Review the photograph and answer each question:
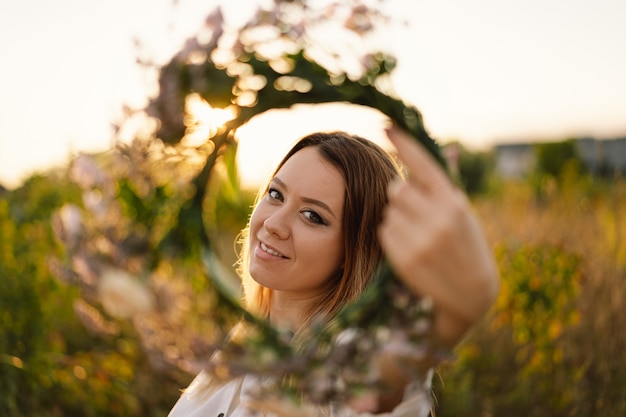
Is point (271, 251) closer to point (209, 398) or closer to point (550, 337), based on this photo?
point (209, 398)

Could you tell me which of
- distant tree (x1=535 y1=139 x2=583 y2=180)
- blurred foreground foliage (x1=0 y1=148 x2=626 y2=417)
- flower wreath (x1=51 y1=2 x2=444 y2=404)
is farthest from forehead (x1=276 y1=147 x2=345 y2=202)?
distant tree (x1=535 y1=139 x2=583 y2=180)

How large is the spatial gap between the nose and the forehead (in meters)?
0.08

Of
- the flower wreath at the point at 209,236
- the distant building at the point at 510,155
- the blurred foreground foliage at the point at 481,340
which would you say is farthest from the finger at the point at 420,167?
the distant building at the point at 510,155

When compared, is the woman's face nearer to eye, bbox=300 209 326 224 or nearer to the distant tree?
eye, bbox=300 209 326 224

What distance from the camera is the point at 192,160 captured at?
117 cm

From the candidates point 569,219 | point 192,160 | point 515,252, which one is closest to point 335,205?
point 192,160

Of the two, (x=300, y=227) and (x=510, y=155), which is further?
(x=510, y=155)

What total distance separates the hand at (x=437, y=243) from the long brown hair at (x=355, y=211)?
654 millimetres

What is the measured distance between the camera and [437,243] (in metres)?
0.76

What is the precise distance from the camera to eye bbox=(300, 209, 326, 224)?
1431mm

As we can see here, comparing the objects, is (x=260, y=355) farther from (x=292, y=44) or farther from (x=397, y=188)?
(x=292, y=44)

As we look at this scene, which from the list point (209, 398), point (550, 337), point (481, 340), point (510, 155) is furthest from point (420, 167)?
point (510, 155)

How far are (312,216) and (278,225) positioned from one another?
0.29ft

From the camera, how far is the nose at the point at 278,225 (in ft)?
4.58
